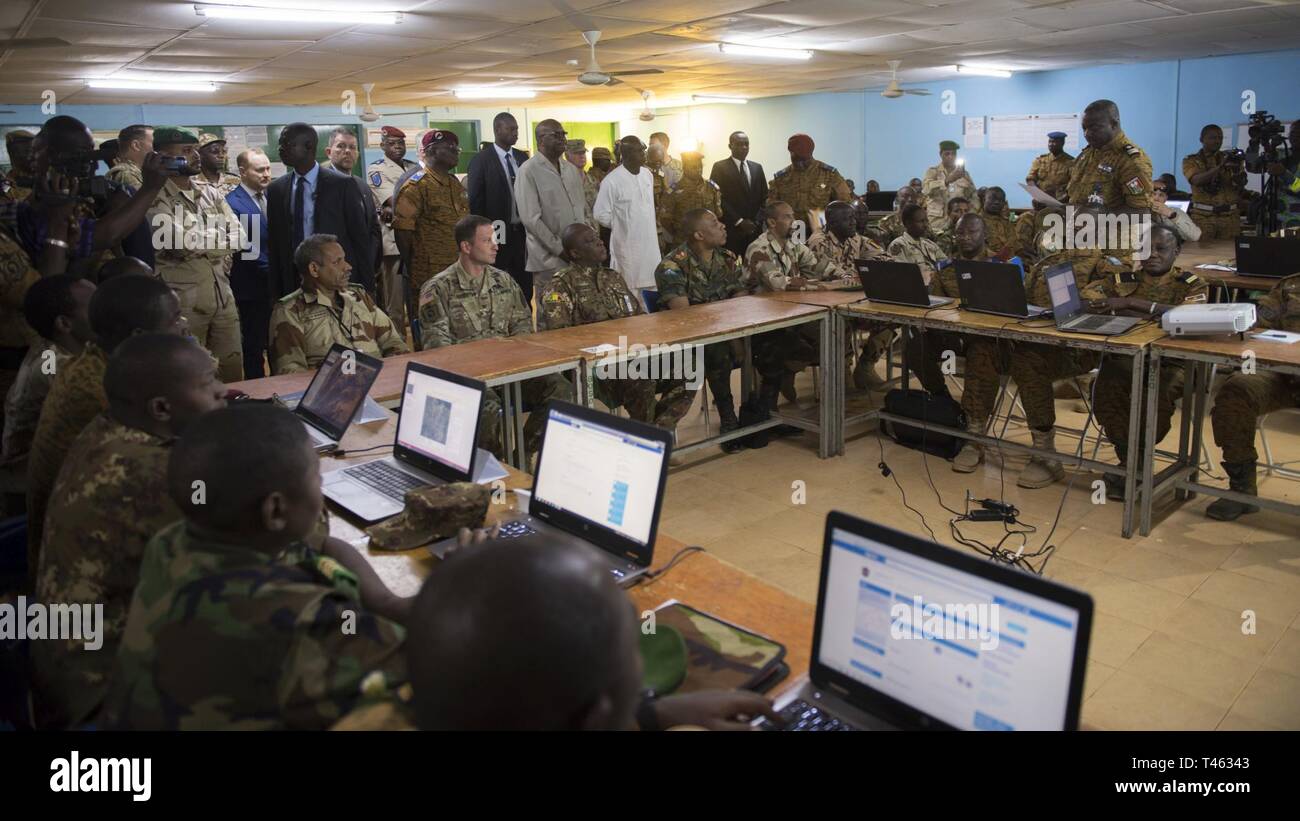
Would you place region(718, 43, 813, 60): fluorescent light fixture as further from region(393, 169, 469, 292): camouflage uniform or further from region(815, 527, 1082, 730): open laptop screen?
region(815, 527, 1082, 730): open laptop screen

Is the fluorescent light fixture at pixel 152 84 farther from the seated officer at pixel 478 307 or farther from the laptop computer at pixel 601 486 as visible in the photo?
the laptop computer at pixel 601 486

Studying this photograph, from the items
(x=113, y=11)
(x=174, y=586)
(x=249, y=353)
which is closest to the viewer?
(x=174, y=586)

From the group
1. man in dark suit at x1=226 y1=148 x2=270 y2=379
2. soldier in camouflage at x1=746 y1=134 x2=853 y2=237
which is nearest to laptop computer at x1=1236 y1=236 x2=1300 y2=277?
soldier in camouflage at x1=746 y1=134 x2=853 y2=237

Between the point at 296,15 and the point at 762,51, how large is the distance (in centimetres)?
410

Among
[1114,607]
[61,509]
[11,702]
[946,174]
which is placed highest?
[946,174]

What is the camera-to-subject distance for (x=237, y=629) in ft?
3.98

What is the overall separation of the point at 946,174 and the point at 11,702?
33.3 feet

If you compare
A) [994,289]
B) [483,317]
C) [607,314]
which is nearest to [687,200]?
[607,314]

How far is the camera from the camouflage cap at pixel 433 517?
2100mm

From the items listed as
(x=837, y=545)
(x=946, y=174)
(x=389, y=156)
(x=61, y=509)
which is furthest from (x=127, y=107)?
(x=837, y=545)

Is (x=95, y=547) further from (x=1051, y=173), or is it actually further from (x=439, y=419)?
(x=1051, y=173)

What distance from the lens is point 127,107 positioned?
38.1ft

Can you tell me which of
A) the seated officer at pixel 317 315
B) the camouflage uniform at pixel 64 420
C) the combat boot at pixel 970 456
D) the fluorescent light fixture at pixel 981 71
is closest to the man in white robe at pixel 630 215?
the combat boot at pixel 970 456
